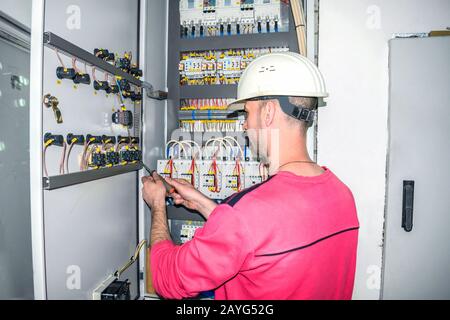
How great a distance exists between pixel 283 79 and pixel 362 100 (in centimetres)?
86

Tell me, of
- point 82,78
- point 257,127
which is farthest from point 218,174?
point 82,78

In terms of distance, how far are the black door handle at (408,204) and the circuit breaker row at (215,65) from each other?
1118mm

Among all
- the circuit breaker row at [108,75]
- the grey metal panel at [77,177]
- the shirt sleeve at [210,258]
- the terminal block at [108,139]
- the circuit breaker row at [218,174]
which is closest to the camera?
the shirt sleeve at [210,258]

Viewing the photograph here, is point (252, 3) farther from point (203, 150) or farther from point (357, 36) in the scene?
point (203, 150)

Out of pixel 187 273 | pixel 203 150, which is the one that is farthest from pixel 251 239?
pixel 203 150

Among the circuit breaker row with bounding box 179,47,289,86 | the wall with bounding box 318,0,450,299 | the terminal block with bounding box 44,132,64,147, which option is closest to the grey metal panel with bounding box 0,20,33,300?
the terminal block with bounding box 44,132,64,147

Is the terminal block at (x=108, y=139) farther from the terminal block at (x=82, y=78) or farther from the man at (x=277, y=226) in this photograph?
the man at (x=277, y=226)

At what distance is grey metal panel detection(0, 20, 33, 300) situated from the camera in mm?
1379

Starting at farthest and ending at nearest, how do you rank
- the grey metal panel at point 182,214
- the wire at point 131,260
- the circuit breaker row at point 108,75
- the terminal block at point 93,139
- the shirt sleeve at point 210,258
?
the grey metal panel at point 182,214 → the wire at point 131,260 → the terminal block at point 93,139 → the circuit breaker row at point 108,75 → the shirt sleeve at point 210,258

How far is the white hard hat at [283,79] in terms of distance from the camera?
109 centimetres

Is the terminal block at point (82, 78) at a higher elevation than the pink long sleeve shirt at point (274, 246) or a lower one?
higher

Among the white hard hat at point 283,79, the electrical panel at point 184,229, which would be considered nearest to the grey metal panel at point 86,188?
the electrical panel at point 184,229

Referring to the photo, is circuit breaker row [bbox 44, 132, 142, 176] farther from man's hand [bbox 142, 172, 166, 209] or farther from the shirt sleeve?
the shirt sleeve
